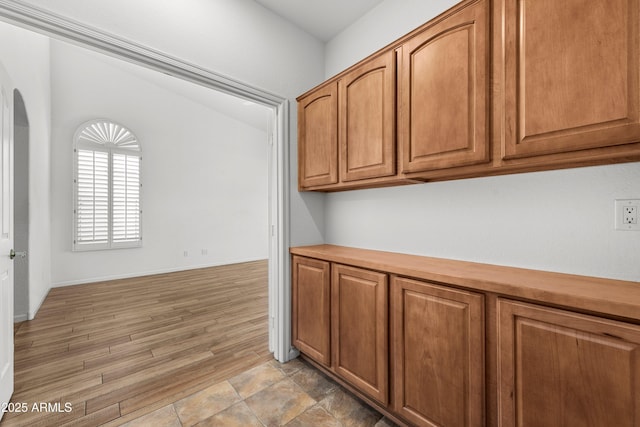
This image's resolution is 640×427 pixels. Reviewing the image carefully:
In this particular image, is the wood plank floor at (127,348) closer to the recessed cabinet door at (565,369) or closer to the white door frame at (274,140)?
the white door frame at (274,140)

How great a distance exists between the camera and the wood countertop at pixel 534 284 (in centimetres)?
85

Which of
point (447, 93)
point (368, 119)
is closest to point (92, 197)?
point (368, 119)

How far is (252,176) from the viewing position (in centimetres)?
659

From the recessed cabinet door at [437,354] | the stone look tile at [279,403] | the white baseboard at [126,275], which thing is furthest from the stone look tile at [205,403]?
the white baseboard at [126,275]

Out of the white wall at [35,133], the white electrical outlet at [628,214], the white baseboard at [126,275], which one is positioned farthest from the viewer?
the white baseboard at [126,275]

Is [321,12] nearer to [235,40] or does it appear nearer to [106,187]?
[235,40]

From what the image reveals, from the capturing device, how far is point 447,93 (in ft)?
4.40

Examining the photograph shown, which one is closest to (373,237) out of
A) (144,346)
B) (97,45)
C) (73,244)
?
(97,45)

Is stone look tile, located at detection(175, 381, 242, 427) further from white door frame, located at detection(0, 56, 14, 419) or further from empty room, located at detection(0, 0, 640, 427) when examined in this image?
white door frame, located at detection(0, 56, 14, 419)

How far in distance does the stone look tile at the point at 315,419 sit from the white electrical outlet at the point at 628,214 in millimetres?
1692

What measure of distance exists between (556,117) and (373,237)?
1.32 m

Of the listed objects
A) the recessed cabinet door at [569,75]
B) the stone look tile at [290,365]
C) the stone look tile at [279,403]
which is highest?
the recessed cabinet door at [569,75]

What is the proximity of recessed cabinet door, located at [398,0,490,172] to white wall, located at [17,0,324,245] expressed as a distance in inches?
41.2

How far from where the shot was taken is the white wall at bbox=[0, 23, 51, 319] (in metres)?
2.55
